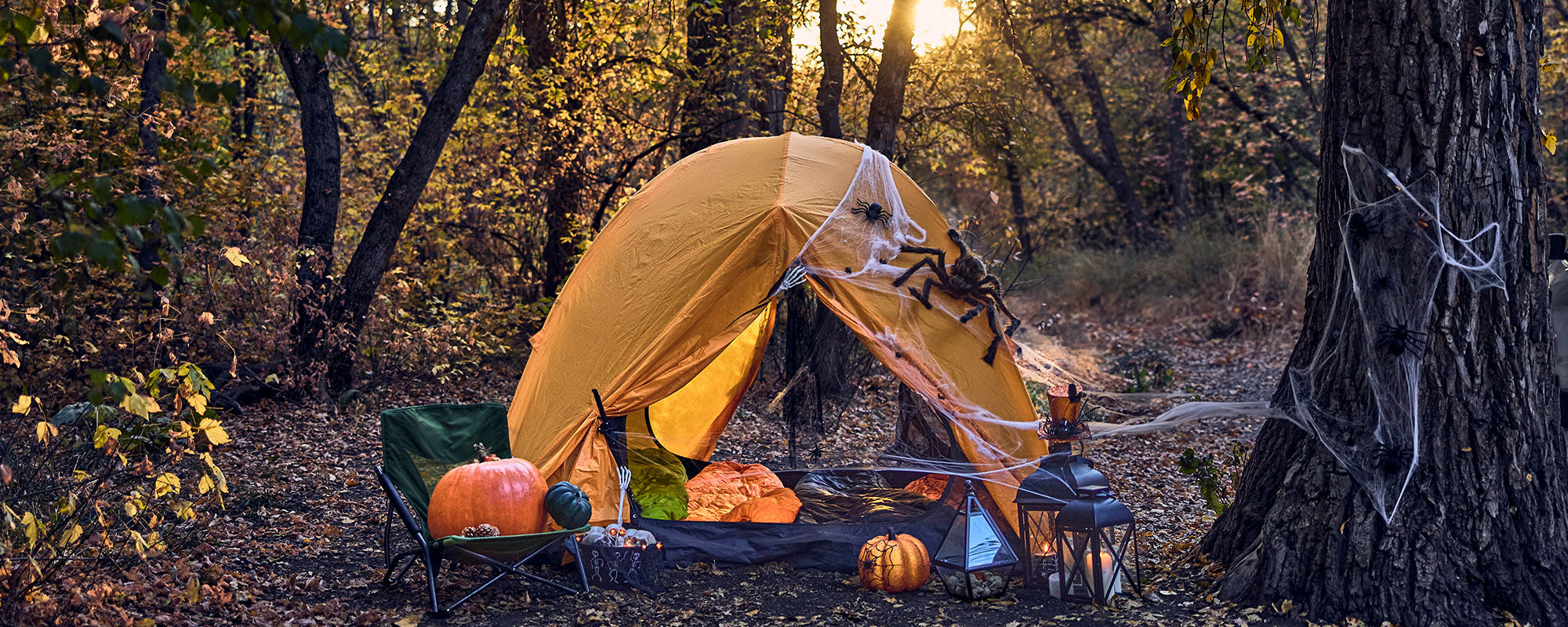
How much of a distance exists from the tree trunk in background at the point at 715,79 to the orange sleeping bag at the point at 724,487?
13.7ft

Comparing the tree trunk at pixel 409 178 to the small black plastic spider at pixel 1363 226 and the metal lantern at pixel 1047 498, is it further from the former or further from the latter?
the small black plastic spider at pixel 1363 226

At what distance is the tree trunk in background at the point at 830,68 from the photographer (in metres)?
8.42

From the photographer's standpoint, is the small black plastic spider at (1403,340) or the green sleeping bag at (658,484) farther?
the green sleeping bag at (658,484)

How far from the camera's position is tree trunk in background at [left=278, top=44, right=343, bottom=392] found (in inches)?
325

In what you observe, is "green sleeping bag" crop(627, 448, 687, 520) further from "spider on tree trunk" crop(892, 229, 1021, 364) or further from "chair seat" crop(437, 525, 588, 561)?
"spider on tree trunk" crop(892, 229, 1021, 364)

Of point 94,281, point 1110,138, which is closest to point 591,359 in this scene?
A: point 94,281

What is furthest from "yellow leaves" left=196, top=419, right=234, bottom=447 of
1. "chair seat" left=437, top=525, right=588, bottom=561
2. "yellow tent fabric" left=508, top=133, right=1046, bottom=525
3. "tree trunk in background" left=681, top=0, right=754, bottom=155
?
"tree trunk in background" left=681, top=0, right=754, bottom=155

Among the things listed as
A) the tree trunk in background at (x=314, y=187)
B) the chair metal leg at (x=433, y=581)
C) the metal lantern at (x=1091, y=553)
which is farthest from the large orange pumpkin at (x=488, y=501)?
the tree trunk in background at (x=314, y=187)

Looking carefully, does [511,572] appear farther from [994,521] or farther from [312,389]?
[312,389]

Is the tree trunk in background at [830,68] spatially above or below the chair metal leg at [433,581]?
above

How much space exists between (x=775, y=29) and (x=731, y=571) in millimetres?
5890

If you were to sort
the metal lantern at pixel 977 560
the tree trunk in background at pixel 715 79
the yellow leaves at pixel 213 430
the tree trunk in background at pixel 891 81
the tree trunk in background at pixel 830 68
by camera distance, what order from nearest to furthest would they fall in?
the yellow leaves at pixel 213 430, the metal lantern at pixel 977 560, the tree trunk in background at pixel 891 81, the tree trunk in background at pixel 830 68, the tree trunk in background at pixel 715 79

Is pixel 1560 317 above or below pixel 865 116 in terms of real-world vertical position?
below

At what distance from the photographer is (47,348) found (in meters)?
7.44
